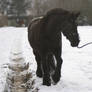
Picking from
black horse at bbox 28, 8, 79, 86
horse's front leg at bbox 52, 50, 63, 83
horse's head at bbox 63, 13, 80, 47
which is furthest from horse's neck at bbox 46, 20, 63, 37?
horse's front leg at bbox 52, 50, 63, 83

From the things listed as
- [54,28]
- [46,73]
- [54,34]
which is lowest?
[46,73]

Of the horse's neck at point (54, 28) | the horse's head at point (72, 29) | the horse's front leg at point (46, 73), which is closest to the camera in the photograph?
the horse's head at point (72, 29)

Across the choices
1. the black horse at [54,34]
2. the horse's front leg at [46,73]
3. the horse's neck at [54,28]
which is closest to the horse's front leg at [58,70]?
the black horse at [54,34]

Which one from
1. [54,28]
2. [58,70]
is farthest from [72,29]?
[58,70]

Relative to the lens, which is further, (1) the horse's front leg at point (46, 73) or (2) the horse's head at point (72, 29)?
(1) the horse's front leg at point (46, 73)

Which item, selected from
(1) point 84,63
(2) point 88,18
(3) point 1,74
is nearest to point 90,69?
(1) point 84,63

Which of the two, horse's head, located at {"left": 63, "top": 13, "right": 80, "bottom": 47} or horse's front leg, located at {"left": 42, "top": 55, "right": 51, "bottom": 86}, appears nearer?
horse's head, located at {"left": 63, "top": 13, "right": 80, "bottom": 47}

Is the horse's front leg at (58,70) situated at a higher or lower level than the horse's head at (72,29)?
lower

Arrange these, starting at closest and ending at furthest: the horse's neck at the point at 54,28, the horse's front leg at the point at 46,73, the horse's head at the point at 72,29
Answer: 1. the horse's head at the point at 72,29
2. the horse's neck at the point at 54,28
3. the horse's front leg at the point at 46,73

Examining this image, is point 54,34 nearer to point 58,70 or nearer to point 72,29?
point 72,29

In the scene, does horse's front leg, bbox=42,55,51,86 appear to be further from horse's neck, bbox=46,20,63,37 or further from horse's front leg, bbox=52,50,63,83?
horse's neck, bbox=46,20,63,37

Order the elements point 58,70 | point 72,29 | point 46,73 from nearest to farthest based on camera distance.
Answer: point 72,29 → point 46,73 → point 58,70

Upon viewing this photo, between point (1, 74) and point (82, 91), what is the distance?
100 inches

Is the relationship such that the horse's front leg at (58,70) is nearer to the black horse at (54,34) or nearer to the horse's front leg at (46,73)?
the black horse at (54,34)
